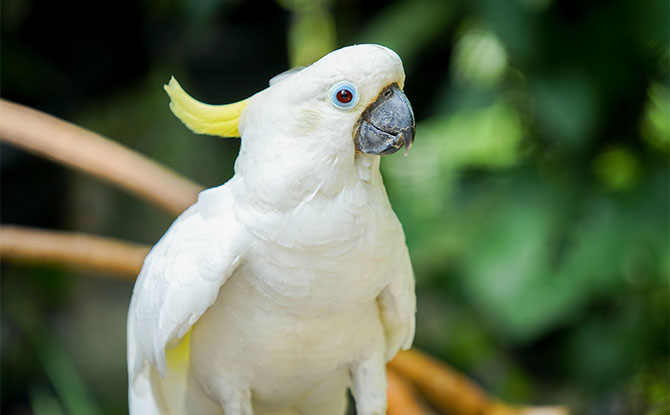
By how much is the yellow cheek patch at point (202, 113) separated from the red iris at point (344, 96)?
0.47ft

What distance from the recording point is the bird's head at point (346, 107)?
763 millimetres

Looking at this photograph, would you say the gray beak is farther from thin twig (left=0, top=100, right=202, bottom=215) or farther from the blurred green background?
the blurred green background

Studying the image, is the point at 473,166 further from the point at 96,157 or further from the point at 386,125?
the point at 386,125

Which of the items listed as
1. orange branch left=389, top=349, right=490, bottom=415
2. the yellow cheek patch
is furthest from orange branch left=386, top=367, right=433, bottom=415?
the yellow cheek patch

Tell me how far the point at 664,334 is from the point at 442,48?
3.34ft

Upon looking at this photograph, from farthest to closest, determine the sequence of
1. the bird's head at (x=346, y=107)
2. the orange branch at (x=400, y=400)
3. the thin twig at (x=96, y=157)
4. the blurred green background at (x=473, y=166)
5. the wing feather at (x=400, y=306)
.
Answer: the blurred green background at (x=473, y=166)
the thin twig at (x=96, y=157)
the orange branch at (x=400, y=400)
the wing feather at (x=400, y=306)
the bird's head at (x=346, y=107)

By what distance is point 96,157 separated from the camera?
5.21 ft

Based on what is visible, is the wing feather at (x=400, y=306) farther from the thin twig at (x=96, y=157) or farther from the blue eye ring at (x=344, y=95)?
the thin twig at (x=96, y=157)

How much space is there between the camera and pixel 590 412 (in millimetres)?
2092

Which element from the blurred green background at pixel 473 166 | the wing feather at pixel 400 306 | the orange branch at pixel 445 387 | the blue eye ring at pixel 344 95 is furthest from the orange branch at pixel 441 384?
the blue eye ring at pixel 344 95

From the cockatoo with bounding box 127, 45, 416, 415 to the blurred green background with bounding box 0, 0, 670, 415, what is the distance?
1076 millimetres

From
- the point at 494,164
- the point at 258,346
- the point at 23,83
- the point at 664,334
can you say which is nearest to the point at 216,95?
the point at 23,83

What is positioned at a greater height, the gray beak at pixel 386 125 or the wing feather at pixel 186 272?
the gray beak at pixel 386 125

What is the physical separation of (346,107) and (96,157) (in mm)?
968
